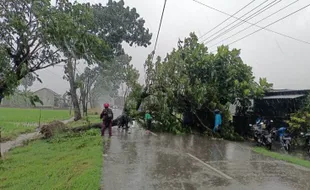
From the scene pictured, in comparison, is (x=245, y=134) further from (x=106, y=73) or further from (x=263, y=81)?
(x=106, y=73)

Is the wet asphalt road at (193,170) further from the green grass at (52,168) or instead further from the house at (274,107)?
the house at (274,107)

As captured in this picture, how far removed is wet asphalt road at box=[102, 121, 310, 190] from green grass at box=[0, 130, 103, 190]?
39cm

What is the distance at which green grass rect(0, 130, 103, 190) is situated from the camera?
696cm

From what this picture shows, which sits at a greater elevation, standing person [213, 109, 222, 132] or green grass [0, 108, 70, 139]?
standing person [213, 109, 222, 132]

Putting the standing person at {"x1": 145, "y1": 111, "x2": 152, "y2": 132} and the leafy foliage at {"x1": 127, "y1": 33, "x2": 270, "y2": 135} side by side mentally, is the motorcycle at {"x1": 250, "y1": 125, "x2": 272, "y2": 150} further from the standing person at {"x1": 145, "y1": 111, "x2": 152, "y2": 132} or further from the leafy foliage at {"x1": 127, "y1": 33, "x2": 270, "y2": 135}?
the standing person at {"x1": 145, "y1": 111, "x2": 152, "y2": 132}

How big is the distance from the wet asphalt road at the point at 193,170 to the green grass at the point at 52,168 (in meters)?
0.39

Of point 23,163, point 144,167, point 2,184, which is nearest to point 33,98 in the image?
point 23,163

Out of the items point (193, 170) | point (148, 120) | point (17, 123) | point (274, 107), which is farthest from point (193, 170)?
point (17, 123)

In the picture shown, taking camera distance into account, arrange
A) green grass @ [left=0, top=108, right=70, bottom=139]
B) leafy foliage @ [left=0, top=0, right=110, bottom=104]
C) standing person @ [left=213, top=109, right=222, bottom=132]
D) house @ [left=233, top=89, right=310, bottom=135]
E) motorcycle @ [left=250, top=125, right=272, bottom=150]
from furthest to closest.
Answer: green grass @ [left=0, top=108, right=70, bottom=139] < standing person @ [left=213, top=109, right=222, bottom=132] < house @ [left=233, top=89, right=310, bottom=135] < motorcycle @ [left=250, top=125, right=272, bottom=150] < leafy foliage @ [left=0, top=0, right=110, bottom=104]

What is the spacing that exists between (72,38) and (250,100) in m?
11.6

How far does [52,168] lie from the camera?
8922mm

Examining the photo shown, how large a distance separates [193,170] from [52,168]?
420 centimetres

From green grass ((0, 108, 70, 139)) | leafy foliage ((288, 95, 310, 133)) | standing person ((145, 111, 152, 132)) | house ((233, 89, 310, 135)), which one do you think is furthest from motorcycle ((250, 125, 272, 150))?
green grass ((0, 108, 70, 139))

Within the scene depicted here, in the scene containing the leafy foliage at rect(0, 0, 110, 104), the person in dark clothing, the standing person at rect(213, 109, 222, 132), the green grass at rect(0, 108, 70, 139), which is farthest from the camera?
the green grass at rect(0, 108, 70, 139)
